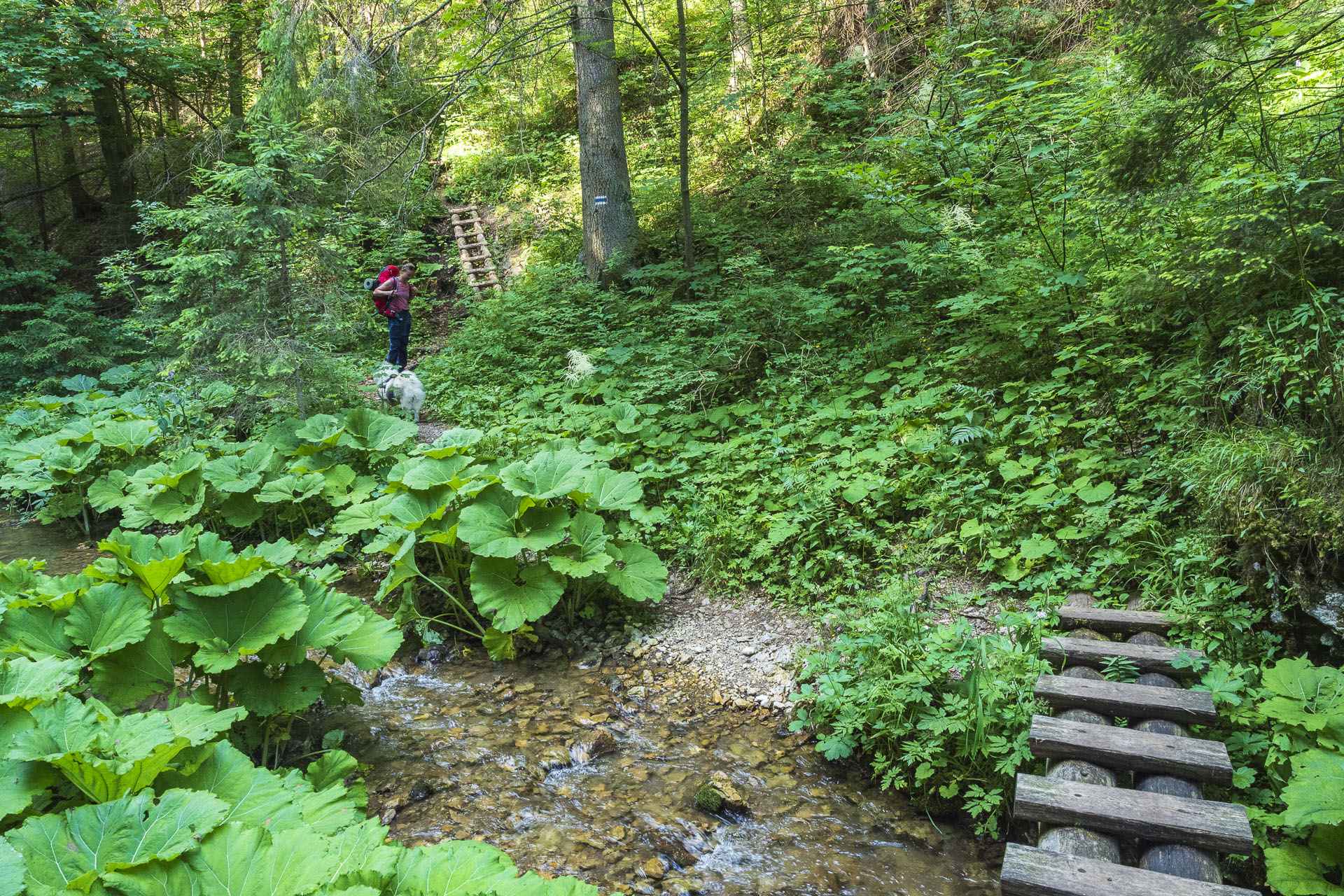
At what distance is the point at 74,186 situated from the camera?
15.1 m

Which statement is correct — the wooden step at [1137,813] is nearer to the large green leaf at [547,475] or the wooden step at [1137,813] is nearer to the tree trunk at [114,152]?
the large green leaf at [547,475]

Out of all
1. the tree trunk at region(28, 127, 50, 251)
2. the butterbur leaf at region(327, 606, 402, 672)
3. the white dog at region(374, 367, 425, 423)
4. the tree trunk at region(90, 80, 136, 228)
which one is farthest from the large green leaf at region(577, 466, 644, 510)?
the tree trunk at region(28, 127, 50, 251)

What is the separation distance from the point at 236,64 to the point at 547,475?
14.6 m

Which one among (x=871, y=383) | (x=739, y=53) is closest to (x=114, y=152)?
(x=739, y=53)

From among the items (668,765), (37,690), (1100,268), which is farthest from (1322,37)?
(37,690)

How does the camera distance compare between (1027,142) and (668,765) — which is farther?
(1027,142)

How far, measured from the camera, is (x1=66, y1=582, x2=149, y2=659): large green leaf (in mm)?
2896

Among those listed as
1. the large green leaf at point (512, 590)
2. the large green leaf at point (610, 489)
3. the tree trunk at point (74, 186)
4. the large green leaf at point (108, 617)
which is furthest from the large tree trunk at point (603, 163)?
the tree trunk at point (74, 186)

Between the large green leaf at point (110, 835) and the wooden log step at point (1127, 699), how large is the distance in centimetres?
298

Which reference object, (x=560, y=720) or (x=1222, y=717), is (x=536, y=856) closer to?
(x=560, y=720)

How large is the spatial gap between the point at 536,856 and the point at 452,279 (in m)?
12.2

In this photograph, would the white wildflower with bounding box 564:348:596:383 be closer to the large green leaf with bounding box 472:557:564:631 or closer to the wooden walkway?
the large green leaf with bounding box 472:557:564:631

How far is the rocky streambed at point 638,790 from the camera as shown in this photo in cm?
281

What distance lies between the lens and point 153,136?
47.7 ft
